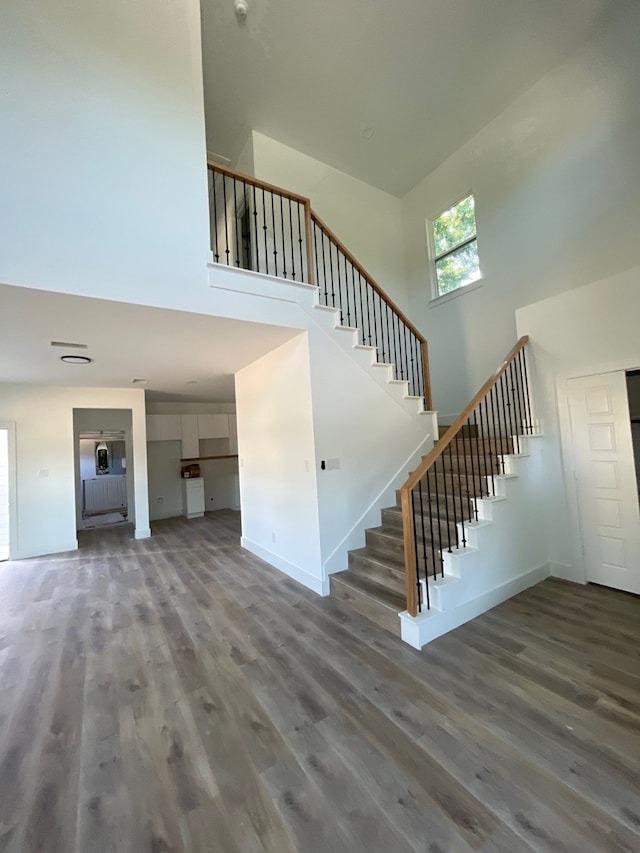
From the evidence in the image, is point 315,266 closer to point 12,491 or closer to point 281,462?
point 281,462

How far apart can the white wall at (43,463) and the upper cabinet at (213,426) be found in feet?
8.99

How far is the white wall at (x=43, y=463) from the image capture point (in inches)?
212

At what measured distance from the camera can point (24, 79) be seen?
2383mm

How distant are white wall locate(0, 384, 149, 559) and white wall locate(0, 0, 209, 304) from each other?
4157mm

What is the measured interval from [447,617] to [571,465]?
82.6 inches

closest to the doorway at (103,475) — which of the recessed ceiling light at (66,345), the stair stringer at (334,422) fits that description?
the recessed ceiling light at (66,345)

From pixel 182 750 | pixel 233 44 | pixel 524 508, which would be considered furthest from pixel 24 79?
pixel 524 508

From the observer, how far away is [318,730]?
1881 millimetres

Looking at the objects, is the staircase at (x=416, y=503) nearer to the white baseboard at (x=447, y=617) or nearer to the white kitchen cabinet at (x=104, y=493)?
the white baseboard at (x=447, y=617)

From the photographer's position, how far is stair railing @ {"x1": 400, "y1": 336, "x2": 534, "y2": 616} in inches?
104

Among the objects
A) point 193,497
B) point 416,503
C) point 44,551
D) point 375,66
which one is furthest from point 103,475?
point 375,66

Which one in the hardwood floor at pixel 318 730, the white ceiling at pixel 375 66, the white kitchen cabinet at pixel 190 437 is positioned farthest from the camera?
the white kitchen cabinet at pixel 190 437

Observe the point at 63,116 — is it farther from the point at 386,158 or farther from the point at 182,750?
the point at 386,158

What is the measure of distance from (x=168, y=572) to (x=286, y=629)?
226 cm
